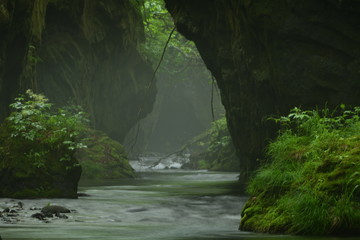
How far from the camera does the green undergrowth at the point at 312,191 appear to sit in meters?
5.89

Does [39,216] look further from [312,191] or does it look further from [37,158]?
[312,191]

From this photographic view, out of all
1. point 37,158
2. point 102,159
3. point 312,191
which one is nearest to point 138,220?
point 312,191

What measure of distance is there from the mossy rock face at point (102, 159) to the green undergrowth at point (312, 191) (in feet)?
42.9

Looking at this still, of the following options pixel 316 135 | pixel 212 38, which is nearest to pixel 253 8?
pixel 212 38

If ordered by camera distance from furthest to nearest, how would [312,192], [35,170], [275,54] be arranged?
[275,54] < [35,170] < [312,192]

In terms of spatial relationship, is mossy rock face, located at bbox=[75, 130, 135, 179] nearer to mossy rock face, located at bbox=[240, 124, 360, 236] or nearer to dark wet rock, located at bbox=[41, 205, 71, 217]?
dark wet rock, located at bbox=[41, 205, 71, 217]

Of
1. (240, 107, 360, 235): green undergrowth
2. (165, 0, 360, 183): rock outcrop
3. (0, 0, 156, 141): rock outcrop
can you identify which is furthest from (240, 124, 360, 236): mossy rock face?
(0, 0, 156, 141): rock outcrop

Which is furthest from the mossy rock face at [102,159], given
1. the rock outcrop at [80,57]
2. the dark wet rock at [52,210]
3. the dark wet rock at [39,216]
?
the dark wet rock at [39,216]

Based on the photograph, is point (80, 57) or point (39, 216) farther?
point (80, 57)

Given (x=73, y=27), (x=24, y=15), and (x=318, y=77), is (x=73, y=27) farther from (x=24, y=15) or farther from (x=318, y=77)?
(x=318, y=77)

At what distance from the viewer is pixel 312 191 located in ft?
20.6

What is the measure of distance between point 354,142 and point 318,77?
197 inches

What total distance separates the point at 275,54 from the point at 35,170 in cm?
619

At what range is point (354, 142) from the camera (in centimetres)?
693
